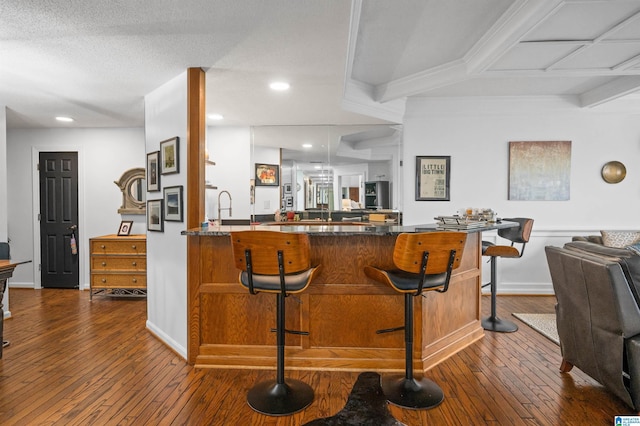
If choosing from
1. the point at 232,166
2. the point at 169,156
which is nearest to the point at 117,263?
the point at 232,166

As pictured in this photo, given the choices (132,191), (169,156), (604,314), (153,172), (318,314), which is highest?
(169,156)

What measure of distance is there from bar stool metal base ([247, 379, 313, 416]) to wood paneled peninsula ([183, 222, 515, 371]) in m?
0.32

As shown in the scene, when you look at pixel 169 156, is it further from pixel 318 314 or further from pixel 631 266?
pixel 631 266

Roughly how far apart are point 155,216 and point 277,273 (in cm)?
191

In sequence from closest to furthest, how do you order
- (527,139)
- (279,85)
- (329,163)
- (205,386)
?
(205,386), (279,85), (527,139), (329,163)

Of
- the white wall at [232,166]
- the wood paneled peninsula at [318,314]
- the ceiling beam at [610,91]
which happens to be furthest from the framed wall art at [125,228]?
the ceiling beam at [610,91]

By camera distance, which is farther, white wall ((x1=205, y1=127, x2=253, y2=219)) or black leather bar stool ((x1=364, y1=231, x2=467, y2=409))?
white wall ((x1=205, y1=127, x2=253, y2=219))

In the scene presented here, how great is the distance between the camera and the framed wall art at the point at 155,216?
334 centimetres

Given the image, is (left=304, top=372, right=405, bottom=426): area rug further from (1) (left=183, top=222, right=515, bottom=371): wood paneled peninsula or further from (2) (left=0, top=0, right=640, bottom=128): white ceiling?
(2) (left=0, top=0, right=640, bottom=128): white ceiling

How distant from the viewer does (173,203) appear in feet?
10.2

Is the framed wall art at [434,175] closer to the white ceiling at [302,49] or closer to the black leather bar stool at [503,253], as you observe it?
the white ceiling at [302,49]

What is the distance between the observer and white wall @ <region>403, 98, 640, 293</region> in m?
4.74

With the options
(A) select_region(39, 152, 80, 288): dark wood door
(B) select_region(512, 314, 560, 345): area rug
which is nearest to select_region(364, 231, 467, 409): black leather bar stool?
(B) select_region(512, 314, 560, 345): area rug

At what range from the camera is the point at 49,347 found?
3119mm
